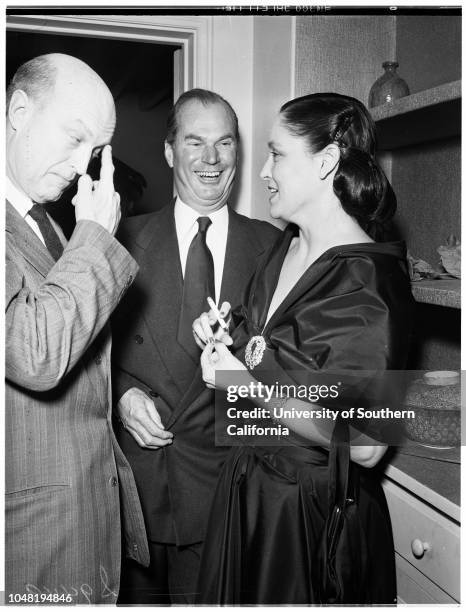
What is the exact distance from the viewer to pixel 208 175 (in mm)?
1182

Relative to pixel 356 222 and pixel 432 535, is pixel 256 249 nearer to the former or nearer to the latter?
pixel 356 222

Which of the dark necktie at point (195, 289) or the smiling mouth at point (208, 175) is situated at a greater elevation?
the smiling mouth at point (208, 175)

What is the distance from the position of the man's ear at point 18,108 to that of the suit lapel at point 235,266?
0.43 m

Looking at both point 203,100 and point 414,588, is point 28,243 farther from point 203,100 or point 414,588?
point 414,588

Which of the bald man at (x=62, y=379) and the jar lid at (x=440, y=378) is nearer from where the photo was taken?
the bald man at (x=62, y=379)

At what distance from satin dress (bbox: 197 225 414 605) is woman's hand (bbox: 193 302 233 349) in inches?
1.2

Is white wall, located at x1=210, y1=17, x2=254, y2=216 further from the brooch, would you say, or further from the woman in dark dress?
the brooch

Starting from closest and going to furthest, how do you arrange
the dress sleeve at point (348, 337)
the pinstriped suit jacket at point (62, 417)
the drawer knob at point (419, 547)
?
the pinstriped suit jacket at point (62, 417) → the dress sleeve at point (348, 337) → the drawer knob at point (419, 547)

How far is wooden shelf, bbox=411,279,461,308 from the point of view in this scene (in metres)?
1.04

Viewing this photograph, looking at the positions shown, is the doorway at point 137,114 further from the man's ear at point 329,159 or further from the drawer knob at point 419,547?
the drawer knob at point 419,547

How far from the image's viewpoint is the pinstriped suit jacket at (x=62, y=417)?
2.69ft

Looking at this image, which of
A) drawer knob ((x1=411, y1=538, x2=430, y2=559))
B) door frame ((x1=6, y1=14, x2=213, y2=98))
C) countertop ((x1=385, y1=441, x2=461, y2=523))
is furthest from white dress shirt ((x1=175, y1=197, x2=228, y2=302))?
drawer knob ((x1=411, y1=538, x2=430, y2=559))

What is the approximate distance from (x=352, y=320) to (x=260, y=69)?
0.55 meters

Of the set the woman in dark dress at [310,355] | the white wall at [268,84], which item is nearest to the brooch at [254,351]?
the woman in dark dress at [310,355]
